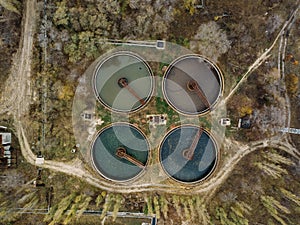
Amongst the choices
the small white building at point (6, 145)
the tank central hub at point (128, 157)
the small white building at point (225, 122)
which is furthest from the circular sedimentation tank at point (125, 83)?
the small white building at point (6, 145)

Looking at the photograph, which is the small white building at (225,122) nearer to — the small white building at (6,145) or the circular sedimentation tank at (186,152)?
the circular sedimentation tank at (186,152)

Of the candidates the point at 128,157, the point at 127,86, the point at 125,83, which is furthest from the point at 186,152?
the point at 125,83

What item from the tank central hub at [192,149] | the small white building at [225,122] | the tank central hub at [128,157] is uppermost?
the small white building at [225,122]

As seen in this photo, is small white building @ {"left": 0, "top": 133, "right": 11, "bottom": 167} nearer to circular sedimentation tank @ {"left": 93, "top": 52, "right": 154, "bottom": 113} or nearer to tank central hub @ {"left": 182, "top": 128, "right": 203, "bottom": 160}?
circular sedimentation tank @ {"left": 93, "top": 52, "right": 154, "bottom": 113}

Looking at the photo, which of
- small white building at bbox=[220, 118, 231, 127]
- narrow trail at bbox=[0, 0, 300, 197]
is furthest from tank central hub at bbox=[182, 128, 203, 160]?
narrow trail at bbox=[0, 0, 300, 197]

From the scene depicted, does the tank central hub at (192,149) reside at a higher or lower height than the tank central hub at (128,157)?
higher

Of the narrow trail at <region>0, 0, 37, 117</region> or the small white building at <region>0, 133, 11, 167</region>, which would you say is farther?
the narrow trail at <region>0, 0, 37, 117</region>

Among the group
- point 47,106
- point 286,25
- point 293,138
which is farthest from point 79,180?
point 286,25
